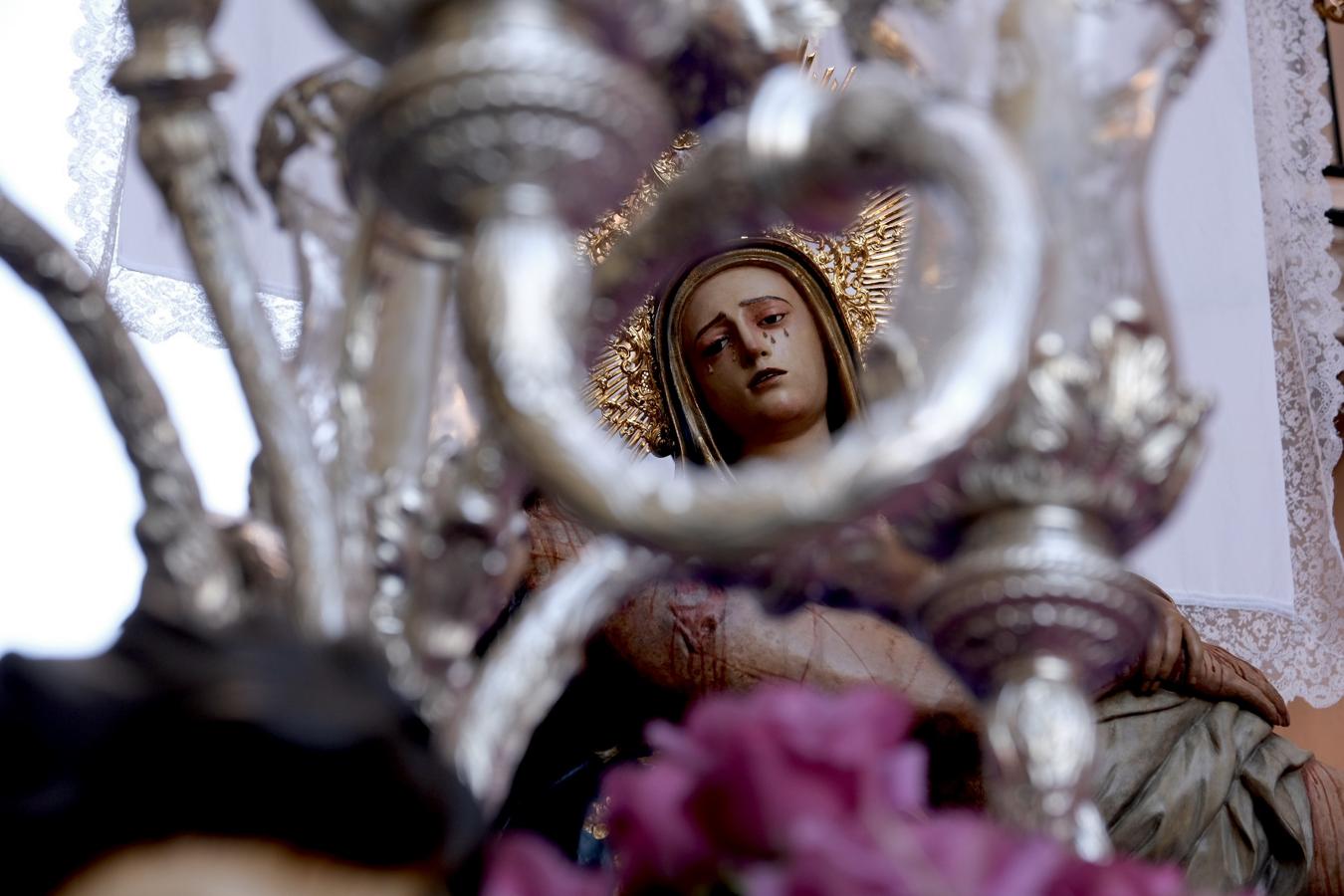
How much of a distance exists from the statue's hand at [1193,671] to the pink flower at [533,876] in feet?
3.44

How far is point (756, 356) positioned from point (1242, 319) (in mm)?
536

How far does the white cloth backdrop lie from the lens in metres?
1.48

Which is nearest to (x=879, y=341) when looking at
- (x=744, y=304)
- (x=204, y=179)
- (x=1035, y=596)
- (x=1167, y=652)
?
(x=1035, y=596)

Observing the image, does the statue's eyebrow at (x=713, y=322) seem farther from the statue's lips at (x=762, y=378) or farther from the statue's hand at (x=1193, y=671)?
the statue's hand at (x=1193, y=671)

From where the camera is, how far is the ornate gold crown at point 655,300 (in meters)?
1.62

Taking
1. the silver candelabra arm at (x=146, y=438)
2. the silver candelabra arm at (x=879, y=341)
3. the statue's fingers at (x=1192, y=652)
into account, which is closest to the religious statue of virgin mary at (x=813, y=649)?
the statue's fingers at (x=1192, y=652)

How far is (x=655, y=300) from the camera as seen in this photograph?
1693 mm

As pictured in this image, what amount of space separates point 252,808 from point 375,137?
0.17 m

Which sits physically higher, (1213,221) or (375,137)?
(375,137)

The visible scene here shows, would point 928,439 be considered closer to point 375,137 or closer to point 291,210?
point 375,137

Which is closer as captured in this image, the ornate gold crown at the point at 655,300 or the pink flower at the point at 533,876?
the pink flower at the point at 533,876

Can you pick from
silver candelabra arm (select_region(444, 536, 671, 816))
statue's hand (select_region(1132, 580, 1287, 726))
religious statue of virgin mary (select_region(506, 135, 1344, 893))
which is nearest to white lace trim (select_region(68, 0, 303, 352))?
religious statue of virgin mary (select_region(506, 135, 1344, 893))

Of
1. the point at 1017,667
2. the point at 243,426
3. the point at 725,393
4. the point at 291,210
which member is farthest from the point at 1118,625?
the point at 243,426

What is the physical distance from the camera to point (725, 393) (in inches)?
61.4
